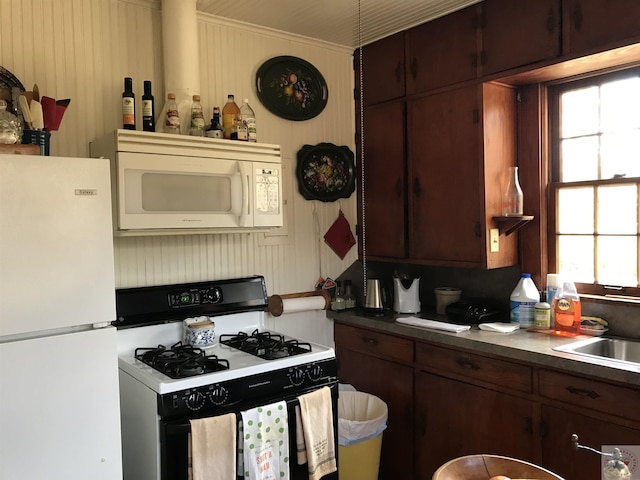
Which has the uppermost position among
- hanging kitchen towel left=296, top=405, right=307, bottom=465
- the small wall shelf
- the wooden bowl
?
the small wall shelf

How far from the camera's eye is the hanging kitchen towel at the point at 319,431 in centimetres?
213

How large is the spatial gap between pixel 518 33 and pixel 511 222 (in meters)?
0.88

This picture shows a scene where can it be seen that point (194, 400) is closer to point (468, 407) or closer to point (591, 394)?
point (468, 407)

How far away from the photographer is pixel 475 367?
7.68 ft

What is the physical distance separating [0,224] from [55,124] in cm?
56

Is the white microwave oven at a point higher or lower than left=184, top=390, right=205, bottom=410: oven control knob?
higher

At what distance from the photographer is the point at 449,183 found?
2730 millimetres

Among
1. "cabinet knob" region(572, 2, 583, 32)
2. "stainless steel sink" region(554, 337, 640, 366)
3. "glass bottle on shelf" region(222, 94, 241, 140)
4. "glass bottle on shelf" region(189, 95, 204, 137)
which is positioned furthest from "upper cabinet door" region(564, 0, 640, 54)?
"glass bottle on shelf" region(189, 95, 204, 137)

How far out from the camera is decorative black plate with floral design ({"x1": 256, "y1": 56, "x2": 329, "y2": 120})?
2.85 metres

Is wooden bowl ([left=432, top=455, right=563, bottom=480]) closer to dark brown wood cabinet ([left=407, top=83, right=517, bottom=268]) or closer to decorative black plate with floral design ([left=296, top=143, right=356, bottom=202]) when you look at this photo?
dark brown wood cabinet ([left=407, top=83, right=517, bottom=268])

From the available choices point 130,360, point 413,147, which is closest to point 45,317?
point 130,360

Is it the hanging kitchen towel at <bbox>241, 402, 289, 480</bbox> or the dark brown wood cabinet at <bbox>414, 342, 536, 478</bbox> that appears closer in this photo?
the hanging kitchen towel at <bbox>241, 402, 289, 480</bbox>

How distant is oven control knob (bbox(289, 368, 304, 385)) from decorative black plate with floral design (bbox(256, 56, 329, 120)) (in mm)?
1428

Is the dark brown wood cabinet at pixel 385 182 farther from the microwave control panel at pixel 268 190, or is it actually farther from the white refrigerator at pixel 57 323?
the white refrigerator at pixel 57 323
